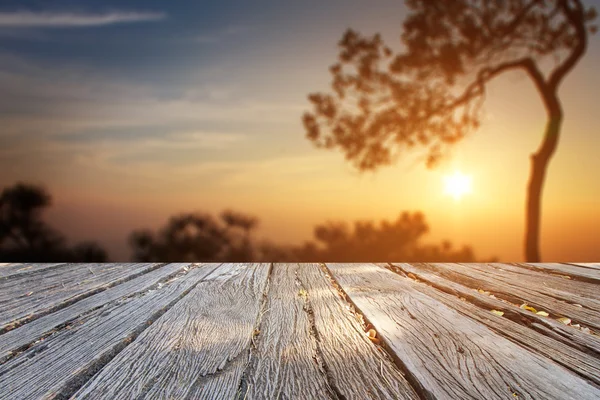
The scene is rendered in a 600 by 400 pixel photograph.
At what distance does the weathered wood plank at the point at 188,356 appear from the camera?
94cm

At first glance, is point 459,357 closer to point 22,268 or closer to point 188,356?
point 188,356

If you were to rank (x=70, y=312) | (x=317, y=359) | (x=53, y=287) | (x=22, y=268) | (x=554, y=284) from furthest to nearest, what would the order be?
(x=22, y=268) < (x=554, y=284) < (x=53, y=287) < (x=70, y=312) < (x=317, y=359)

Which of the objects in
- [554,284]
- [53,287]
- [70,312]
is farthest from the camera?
[554,284]

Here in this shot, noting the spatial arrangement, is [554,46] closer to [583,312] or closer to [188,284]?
[583,312]

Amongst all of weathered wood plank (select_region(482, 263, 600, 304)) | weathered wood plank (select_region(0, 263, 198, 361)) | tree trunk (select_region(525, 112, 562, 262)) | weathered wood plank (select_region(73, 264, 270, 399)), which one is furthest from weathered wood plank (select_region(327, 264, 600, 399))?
tree trunk (select_region(525, 112, 562, 262))

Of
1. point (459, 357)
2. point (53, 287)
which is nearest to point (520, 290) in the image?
point (459, 357)

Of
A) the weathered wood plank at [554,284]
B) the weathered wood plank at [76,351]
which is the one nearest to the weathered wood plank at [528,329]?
the weathered wood plank at [554,284]

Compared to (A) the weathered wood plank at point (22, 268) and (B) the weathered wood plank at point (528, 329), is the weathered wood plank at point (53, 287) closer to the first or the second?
(A) the weathered wood plank at point (22, 268)

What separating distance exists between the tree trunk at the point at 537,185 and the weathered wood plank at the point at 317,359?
18.9 feet

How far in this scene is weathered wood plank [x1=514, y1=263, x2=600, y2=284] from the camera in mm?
2438

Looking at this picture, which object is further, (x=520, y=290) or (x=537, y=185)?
(x=537, y=185)

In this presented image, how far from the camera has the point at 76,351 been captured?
3.89 ft

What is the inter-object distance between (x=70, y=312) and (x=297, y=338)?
0.86m

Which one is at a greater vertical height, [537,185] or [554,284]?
[537,185]
